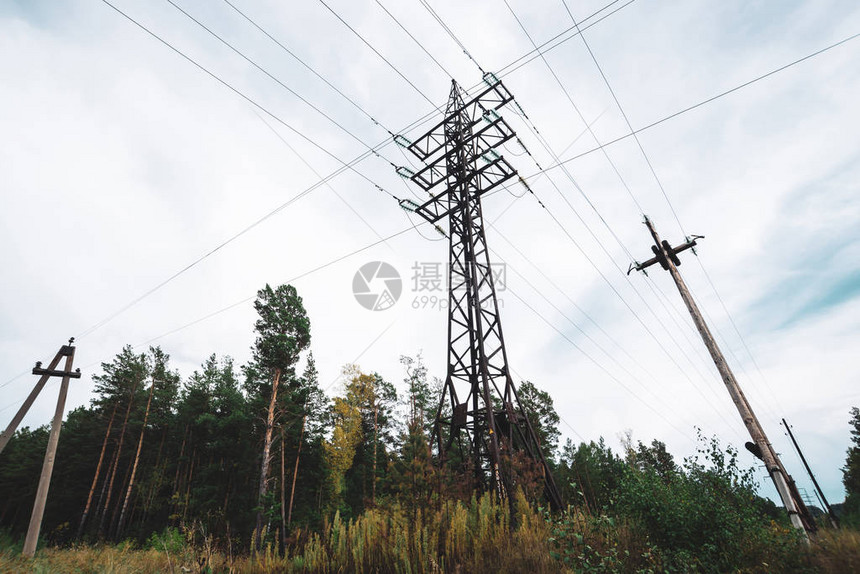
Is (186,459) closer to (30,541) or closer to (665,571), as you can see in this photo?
(30,541)

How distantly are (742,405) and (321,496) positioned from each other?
25928 millimetres

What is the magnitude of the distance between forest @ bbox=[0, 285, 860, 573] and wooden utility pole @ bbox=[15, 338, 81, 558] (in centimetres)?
64

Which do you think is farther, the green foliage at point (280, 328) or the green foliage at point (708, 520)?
the green foliage at point (280, 328)

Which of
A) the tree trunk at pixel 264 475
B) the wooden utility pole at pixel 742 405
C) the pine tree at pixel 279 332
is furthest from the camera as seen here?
the pine tree at pixel 279 332

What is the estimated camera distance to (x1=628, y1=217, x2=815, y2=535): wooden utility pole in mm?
6309

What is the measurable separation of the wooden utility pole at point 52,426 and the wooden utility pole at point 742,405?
1691 centimetres

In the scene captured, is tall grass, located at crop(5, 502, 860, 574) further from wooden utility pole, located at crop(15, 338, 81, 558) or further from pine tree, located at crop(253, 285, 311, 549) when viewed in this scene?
pine tree, located at crop(253, 285, 311, 549)

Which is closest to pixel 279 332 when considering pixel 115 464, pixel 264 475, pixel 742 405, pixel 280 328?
pixel 280 328

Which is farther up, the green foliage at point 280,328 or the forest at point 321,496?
the green foliage at point 280,328

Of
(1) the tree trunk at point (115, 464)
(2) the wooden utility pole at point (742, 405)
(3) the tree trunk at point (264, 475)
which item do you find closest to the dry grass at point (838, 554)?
(2) the wooden utility pole at point (742, 405)

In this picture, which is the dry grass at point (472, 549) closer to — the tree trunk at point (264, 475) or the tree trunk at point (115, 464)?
the tree trunk at point (264, 475)

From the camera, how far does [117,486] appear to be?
94.1 feet

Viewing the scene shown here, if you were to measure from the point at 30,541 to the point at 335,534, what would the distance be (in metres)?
10.3

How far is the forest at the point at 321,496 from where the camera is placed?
4.78 meters
